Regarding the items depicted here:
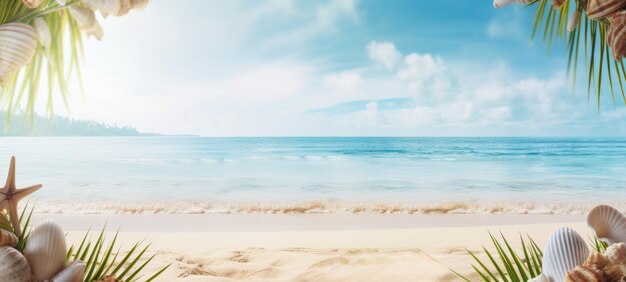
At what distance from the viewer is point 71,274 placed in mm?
501

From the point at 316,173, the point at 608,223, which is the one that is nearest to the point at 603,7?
the point at 608,223

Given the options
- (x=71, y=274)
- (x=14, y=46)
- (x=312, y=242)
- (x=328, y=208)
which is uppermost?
(x=14, y=46)

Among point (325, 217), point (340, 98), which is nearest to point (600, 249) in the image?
point (325, 217)

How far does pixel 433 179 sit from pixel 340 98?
26.4ft

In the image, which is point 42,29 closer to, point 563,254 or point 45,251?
point 45,251

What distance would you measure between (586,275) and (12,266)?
62 centimetres

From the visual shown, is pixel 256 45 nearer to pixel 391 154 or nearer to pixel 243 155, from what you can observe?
A: pixel 243 155

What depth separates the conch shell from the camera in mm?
469

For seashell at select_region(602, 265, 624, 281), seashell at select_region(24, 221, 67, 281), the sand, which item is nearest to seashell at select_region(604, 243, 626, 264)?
seashell at select_region(602, 265, 624, 281)

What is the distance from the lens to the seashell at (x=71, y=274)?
1.63 feet

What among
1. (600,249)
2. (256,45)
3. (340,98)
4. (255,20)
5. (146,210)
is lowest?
(146,210)

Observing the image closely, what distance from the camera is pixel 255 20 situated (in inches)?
643

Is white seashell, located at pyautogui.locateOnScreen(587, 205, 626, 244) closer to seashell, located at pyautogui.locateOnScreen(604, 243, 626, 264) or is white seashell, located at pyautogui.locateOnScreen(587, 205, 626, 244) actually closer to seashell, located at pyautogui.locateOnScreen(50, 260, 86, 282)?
seashell, located at pyautogui.locateOnScreen(604, 243, 626, 264)

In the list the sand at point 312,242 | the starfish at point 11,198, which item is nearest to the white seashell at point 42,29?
the starfish at point 11,198
